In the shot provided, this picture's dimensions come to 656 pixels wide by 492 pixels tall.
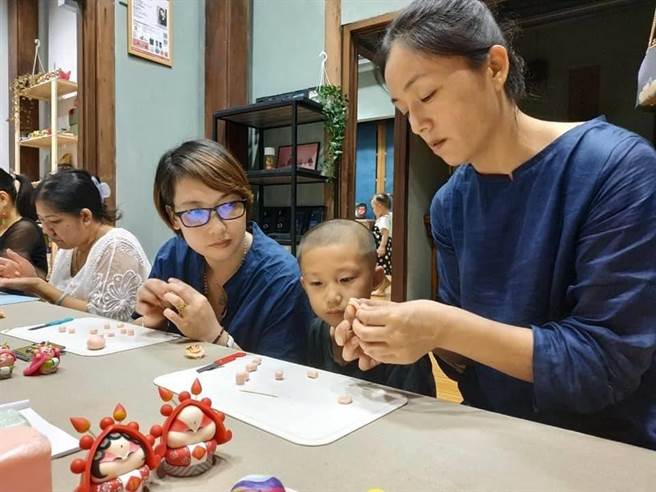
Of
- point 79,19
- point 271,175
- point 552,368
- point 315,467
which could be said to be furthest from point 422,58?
point 79,19

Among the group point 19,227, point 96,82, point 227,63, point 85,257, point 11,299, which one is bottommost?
point 11,299

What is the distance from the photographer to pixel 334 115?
8.50 ft

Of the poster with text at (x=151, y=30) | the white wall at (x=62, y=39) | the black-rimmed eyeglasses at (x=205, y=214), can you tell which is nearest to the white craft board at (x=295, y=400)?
the black-rimmed eyeglasses at (x=205, y=214)

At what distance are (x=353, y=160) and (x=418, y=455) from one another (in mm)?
2283

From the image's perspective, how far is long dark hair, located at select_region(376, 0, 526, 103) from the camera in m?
0.72

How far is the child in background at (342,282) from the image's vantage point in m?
0.95

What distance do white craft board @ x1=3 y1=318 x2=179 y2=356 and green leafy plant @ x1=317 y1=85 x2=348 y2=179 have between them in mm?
1710

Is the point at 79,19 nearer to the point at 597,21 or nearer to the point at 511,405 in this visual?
the point at 511,405

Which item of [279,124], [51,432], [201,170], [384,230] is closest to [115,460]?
[51,432]

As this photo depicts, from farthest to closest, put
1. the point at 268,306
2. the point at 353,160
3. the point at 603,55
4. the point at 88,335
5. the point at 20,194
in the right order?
1. the point at 603,55
2. the point at 353,160
3. the point at 20,194
4. the point at 268,306
5. the point at 88,335

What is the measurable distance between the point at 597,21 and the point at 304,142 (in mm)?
2697

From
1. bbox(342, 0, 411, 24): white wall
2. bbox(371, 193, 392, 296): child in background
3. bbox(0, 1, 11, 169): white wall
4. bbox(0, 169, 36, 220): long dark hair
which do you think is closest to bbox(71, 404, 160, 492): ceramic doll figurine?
bbox(0, 169, 36, 220): long dark hair

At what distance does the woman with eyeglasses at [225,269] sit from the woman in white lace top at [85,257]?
0.54 meters

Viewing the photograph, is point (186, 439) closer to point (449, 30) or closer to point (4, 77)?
point (449, 30)
